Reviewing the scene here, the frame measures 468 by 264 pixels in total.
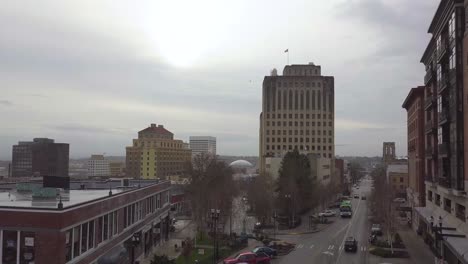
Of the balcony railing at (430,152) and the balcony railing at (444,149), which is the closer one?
the balcony railing at (444,149)

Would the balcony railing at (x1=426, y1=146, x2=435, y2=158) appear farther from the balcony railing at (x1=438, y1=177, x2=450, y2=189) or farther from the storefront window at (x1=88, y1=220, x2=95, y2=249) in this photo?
the storefront window at (x1=88, y1=220, x2=95, y2=249)

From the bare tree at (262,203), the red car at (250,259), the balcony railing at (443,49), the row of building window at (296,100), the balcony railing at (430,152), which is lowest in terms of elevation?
the red car at (250,259)

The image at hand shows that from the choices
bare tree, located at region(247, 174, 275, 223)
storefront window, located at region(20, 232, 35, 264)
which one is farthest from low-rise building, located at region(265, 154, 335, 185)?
storefront window, located at region(20, 232, 35, 264)

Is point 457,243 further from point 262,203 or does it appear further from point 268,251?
point 262,203

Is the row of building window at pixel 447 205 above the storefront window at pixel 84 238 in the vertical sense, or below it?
above

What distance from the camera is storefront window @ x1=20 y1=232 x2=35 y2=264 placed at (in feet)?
79.7

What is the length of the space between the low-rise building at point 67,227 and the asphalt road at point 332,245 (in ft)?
52.2

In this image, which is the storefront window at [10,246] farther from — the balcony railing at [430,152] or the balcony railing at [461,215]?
the balcony railing at [430,152]

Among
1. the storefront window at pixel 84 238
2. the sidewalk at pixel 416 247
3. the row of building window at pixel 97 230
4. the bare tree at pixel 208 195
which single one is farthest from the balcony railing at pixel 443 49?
the storefront window at pixel 84 238

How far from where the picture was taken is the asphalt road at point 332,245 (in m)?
44.4

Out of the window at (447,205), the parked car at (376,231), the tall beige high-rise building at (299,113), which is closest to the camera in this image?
the window at (447,205)

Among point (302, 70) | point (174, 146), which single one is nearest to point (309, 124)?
point (302, 70)

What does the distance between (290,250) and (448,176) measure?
61.4 feet

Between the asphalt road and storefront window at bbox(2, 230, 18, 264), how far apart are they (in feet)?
83.9
